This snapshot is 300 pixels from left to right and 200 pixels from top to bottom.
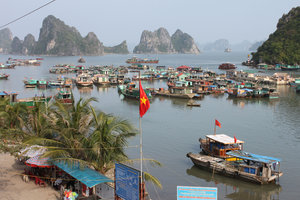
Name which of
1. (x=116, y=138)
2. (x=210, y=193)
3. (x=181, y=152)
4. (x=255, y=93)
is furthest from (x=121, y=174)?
(x=255, y=93)

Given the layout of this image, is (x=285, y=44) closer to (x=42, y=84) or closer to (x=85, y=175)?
(x=42, y=84)

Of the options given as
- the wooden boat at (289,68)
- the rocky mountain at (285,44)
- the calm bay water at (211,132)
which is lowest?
the calm bay water at (211,132)

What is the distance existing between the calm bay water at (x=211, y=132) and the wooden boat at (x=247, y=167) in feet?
1.32

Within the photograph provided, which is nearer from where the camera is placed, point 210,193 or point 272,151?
point 210,193

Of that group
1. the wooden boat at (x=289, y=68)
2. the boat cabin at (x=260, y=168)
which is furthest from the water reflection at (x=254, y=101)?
the wooden boat at (x=289, y=68)

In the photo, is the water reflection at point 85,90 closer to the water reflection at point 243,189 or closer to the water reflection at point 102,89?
the water reflection at point 102,89

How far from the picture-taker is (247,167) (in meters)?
15.9

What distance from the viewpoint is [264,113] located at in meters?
35.5

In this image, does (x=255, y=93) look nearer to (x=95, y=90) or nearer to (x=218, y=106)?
(x=218, y=106)

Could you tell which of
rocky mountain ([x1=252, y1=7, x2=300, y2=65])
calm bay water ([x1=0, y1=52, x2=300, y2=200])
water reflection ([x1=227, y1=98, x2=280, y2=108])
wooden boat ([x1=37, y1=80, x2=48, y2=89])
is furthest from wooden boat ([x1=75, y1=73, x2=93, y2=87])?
rocky mountain ([x1=252, y1=7, x2=300, y2=65])

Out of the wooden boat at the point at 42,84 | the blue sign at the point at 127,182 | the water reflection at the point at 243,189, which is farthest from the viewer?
the wooden boat at the point at 42,84

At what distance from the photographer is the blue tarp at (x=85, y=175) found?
34.6 ft

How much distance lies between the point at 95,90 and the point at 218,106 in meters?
23.1

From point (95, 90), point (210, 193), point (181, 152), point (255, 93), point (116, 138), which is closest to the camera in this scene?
point (210, 193)
